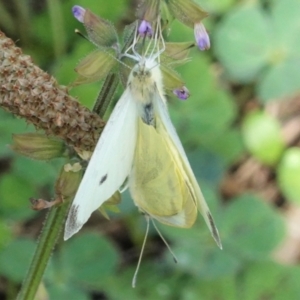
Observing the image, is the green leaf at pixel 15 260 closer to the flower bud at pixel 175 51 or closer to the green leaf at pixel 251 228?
the green leaf at pixel 251 228

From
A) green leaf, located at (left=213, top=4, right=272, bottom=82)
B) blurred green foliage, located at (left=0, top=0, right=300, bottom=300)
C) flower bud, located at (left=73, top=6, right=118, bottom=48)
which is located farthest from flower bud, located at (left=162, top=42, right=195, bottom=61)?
green leaf, located at (left=213, top=4, right=272, bottom=82)

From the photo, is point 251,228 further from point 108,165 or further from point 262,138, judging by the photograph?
point 108,165

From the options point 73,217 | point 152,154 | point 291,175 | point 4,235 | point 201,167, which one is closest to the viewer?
point 73,217

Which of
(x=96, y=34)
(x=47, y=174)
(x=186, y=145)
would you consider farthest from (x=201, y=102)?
(x=96, y=34)

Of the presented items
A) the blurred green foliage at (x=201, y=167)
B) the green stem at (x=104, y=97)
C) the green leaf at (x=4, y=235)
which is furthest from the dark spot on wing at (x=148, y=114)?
the green leaf at (x=4, y=235)

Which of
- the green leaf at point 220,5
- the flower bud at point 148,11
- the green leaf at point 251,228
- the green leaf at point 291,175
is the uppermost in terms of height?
the flower bud at point 148,11

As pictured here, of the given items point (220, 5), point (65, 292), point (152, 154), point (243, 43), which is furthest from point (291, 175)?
point (152, 154)

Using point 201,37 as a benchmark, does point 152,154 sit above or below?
below

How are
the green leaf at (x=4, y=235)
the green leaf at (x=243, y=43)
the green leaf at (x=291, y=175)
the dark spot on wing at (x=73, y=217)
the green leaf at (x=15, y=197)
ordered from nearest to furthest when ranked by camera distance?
the dark spot on wing at (x=73, y=217), the green leaf at (x=4, y=235), the green leaf at (x=15, y=197), the green leaf at (x=291, y=175), the green leaf at (x=243, y=43)
